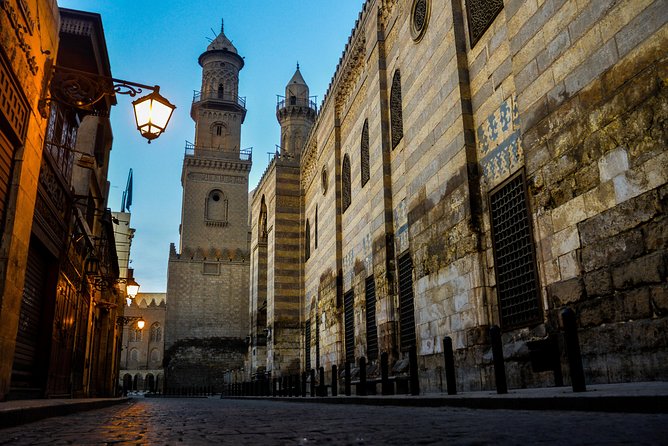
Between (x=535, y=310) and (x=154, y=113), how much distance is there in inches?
208

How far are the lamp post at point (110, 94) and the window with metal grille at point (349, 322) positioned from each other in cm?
1054

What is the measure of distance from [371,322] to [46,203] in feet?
29.0

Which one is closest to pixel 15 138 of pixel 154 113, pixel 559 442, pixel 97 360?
pixel 154 113

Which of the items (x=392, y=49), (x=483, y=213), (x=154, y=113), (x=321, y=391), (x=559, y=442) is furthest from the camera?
(x=392, y=49)

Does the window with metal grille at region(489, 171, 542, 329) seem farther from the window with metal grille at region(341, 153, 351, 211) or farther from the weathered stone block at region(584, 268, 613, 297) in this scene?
the window with metal grille at region(341, 153, 351, 211)

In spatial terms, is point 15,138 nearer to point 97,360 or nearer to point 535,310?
point 535,310

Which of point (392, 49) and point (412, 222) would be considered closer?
point (412, 222)

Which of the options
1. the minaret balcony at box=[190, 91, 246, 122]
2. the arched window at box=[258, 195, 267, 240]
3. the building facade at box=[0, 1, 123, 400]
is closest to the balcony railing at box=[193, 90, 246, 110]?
the minaret balcony at box=[190, 91, 246, 122]

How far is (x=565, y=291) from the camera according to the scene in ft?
19.2

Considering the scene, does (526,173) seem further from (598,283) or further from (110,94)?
(110,94)

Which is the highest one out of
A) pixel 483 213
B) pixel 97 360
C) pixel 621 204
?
pixel 483 213

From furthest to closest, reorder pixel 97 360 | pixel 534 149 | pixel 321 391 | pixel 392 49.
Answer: pixel 97 360 → pixel 392 49 → pixel 321 391 → pixel 534 149

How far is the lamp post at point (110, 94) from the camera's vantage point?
594 cm

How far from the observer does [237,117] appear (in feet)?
138
